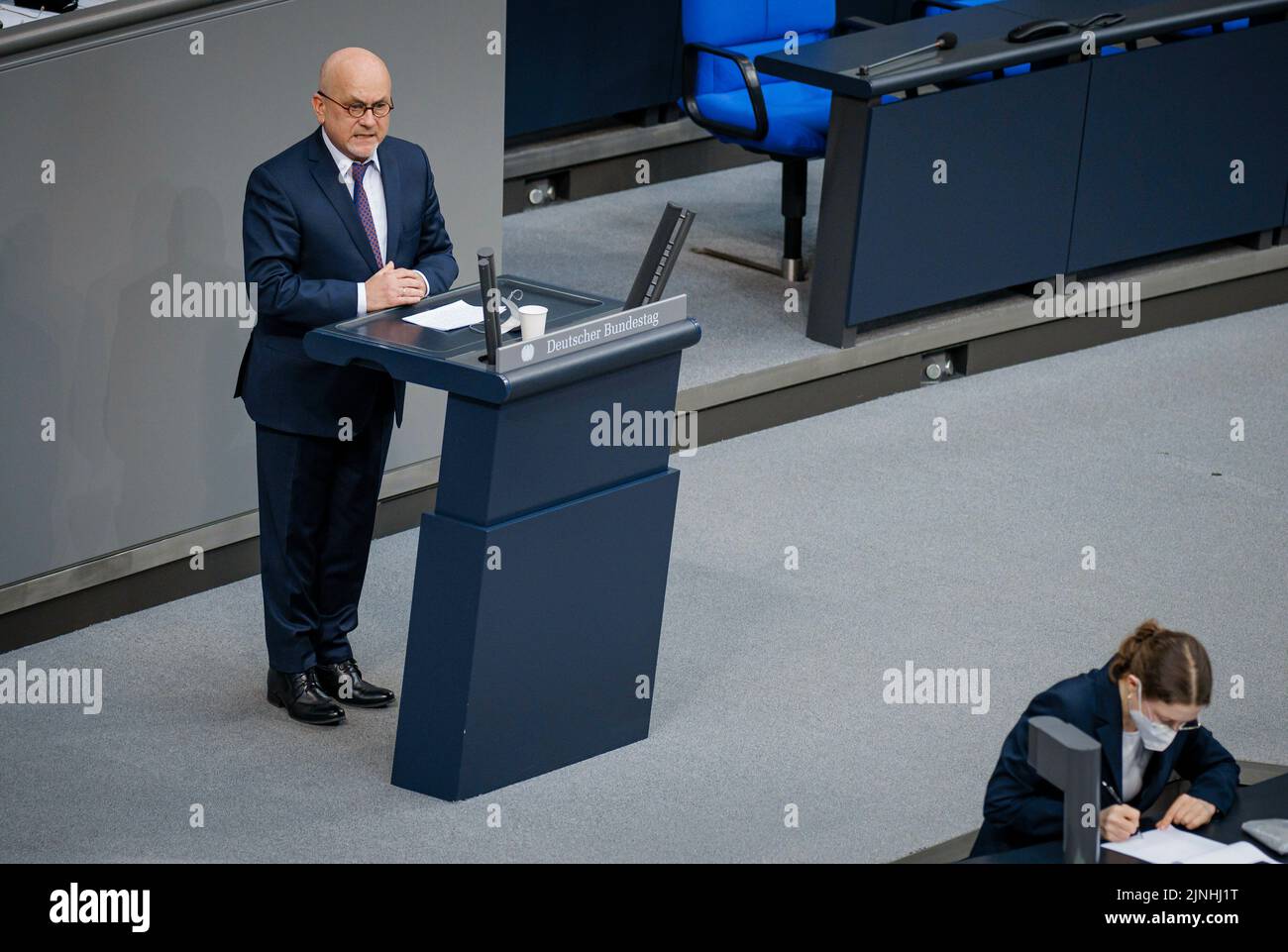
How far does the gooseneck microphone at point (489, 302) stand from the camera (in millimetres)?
4160

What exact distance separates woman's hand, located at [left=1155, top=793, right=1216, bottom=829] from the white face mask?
0.35 ft

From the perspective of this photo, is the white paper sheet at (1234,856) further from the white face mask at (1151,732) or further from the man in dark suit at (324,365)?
the man in dark suit at (324,365)

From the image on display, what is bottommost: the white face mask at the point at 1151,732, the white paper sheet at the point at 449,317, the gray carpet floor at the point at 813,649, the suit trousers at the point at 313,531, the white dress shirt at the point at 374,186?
the gray carpet floor at the point at 813,649

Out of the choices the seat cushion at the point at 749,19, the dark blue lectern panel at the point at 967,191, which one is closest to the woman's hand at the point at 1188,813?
the dark blue lectern panel at the point at 967,191

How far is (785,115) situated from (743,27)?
0.54 m

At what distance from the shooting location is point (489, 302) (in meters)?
4.17

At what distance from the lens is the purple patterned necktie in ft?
15.1

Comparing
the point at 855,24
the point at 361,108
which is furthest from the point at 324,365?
the point at 855,24

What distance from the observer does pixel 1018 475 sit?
6.53 metres

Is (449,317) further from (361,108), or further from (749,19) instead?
(749,19)

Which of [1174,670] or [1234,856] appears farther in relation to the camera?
[1174,670]
